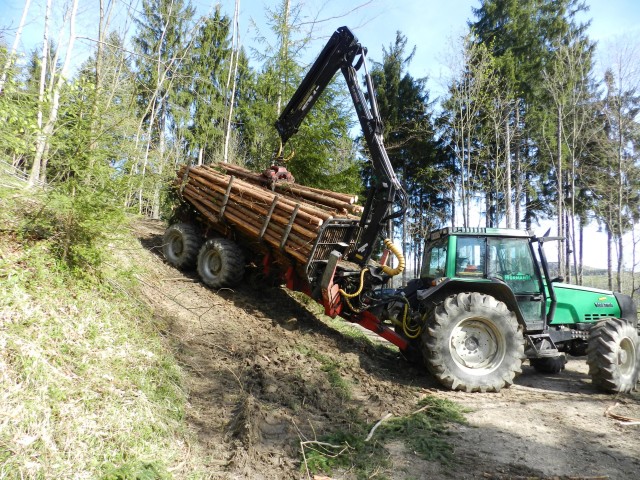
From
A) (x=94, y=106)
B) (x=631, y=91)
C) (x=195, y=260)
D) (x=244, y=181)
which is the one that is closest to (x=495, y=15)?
(x=631, y=91)

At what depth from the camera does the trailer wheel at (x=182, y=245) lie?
26.6ft

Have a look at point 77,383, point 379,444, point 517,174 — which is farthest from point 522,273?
point 517,174

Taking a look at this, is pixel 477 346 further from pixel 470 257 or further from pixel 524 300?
pixel 470 257

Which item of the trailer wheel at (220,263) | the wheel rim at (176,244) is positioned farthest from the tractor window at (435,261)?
the wheel rim at (176,244)

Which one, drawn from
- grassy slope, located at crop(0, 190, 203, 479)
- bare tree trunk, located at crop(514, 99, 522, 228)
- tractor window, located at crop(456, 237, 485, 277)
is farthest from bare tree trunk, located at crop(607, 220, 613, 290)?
grassy slope, located at crop(0, 190, 203, 479)

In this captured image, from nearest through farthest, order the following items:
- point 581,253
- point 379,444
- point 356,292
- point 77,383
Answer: point 77,383 < point 379,444 < point 356,292 < point 581,253

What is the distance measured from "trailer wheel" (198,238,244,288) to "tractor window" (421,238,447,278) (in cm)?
326

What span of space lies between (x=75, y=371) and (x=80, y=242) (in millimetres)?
1533

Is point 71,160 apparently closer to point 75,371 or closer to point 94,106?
point 94,106

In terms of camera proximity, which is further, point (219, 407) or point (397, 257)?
point (397, 257)

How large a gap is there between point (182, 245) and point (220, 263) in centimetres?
114

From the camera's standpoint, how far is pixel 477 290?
5906 mm

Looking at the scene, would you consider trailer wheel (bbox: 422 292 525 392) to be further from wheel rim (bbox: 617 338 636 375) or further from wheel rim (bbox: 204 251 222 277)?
wheel rim (bbox: 204 251 222 277)

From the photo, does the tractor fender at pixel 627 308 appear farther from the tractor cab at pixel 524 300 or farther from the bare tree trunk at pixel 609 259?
the bare tree trunk at pixel 609 259
